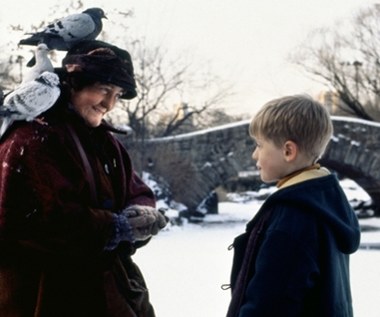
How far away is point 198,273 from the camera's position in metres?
6.11

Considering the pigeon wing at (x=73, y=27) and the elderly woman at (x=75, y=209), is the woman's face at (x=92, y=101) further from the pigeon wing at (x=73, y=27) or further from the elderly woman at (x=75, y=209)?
the pigeon wing at (x=73, y=27)

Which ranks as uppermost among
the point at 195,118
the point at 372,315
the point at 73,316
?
the point at 73,316

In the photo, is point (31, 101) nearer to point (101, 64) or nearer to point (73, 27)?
point (101, 64)

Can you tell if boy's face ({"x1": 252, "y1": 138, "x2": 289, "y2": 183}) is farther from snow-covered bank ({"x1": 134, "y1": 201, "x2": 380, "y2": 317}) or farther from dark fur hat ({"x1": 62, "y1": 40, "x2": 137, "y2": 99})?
snow-covered bank ({"x1": 134, "y1": 201, "x2": 380, "y2": 317})

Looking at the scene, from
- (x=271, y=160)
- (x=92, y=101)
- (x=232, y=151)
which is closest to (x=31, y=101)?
(x=92, y=101)

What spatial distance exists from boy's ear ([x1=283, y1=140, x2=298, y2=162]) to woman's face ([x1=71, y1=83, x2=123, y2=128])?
0.64 m

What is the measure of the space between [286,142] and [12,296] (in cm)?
84

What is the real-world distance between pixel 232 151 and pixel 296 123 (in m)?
12.6

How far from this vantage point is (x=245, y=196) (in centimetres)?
2195

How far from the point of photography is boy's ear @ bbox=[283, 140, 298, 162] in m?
1.55

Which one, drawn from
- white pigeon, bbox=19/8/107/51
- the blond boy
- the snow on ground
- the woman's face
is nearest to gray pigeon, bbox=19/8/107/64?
white pigeon, bbox=19/8/107/51

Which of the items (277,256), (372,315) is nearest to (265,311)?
(277,256)

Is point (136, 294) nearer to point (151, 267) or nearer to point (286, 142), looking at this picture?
point (286, 142)

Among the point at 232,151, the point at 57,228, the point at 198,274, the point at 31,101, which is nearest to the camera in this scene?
the point at 57,228
